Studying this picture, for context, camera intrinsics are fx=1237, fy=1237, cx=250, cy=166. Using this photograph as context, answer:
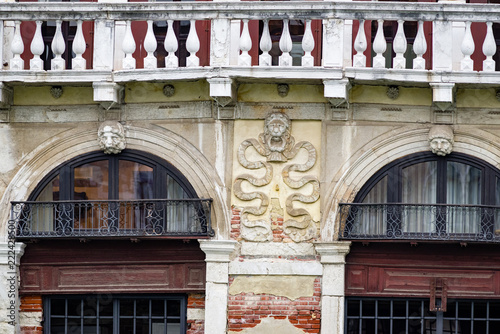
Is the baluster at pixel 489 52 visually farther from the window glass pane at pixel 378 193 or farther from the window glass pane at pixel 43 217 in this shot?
the window glass pane at pixel 43 217

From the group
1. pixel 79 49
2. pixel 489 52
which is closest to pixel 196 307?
pixel 79 49

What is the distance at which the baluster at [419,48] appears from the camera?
47.5 ft

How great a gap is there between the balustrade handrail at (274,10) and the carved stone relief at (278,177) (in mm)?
1278

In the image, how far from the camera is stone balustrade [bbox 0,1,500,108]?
14438 mm

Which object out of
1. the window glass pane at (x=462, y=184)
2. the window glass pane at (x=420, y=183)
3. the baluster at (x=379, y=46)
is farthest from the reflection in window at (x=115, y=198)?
the window glass pane at (x=462, y=184)

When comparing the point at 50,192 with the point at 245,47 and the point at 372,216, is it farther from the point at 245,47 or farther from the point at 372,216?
the point at 372,216

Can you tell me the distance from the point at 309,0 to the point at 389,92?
4.92 feet

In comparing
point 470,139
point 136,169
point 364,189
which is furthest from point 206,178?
point 470,139

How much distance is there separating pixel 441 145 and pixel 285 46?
2203 mm

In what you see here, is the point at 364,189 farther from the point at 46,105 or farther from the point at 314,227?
the point at 46,105

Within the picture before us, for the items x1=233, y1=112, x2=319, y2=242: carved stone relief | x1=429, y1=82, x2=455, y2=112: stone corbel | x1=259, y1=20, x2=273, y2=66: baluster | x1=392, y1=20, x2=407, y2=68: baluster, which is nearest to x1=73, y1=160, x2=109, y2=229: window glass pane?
x1=233, y1=112, x2=319, y2=242: carved stone relief

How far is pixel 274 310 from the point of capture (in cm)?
1474

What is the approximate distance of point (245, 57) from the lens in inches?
574

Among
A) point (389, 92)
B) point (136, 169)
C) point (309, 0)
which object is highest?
point (309, 0)
